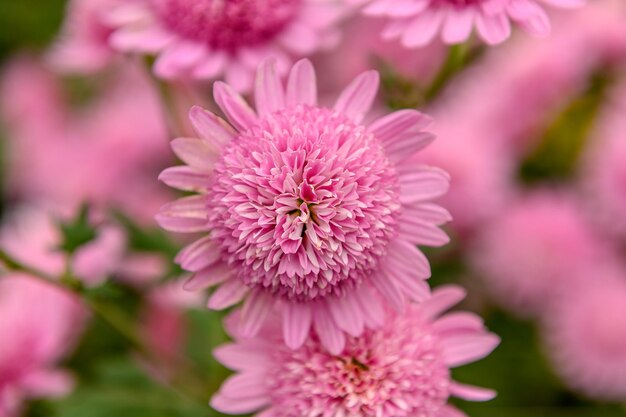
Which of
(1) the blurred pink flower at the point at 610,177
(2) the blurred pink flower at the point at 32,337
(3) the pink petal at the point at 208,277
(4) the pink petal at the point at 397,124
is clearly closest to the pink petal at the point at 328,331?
(3) the pink petal at the point at 208,277

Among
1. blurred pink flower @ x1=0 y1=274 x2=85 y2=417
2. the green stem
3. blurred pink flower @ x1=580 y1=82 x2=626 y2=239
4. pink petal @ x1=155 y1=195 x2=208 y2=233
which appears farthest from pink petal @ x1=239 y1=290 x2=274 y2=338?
blurred pink flower @ x1=580 y1=82 x2=626 y2=239

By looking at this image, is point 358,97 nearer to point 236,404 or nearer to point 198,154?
point 198,154

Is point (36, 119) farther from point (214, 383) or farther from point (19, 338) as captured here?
point (214, 383)

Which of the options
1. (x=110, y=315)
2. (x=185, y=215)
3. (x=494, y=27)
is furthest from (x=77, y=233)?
(x=494, y=27)

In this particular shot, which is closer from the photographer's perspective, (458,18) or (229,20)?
(458,18)

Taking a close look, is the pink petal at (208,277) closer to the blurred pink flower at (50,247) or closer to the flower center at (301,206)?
the flower center at (301,206)

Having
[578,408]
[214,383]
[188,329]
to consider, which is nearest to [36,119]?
[188,329]
